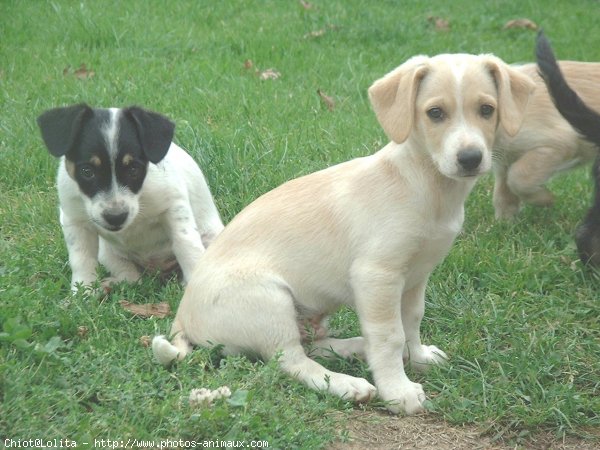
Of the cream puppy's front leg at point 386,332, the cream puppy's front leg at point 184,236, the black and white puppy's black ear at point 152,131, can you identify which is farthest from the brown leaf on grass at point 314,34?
the cream puppy's front leg at point 386,332

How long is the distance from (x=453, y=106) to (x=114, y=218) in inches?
84.1

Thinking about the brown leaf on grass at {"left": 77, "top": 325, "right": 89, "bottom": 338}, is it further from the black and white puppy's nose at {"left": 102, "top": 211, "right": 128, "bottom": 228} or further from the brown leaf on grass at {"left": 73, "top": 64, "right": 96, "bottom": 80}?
the brown leaf on grass at {"left": 73, "top": 64, "right": 96, "bottom": 80}

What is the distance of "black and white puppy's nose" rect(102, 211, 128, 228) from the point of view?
514 centimetres

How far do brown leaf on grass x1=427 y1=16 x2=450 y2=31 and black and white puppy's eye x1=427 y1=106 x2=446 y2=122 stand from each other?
760cm

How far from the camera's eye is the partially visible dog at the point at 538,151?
641 centimetres

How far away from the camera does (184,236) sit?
5570 mm

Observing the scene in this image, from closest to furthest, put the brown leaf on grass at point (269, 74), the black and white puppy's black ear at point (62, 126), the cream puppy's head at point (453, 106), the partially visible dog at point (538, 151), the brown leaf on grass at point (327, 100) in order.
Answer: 1. the cream puppy's head at point (453, 106)
2. the black and white puppy's black ear at point (62, 126)
3. the partially visible dog at point (538, 151)
4. the brown leaf on grass at point (327, 100)
5. the brown leaf on grass at point (269, 74)

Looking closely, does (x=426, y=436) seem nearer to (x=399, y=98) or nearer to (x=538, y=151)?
(x=399, y=98)

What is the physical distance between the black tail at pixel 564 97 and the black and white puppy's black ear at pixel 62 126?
2.59 m

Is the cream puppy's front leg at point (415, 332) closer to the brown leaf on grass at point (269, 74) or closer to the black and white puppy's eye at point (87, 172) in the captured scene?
the black and white puppy's eye at point (87, 172)

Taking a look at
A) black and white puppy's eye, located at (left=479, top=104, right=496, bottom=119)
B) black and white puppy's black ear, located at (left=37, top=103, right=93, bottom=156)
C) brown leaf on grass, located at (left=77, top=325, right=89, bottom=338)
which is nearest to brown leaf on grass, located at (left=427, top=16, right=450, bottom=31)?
black and white puppy's black ear, located at (left=37, top=103, right=93, bottom=156)

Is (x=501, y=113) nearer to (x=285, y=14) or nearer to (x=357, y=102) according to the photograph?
(x=357, y=102)

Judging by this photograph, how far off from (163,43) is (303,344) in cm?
611

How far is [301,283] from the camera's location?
4379 millimetres
